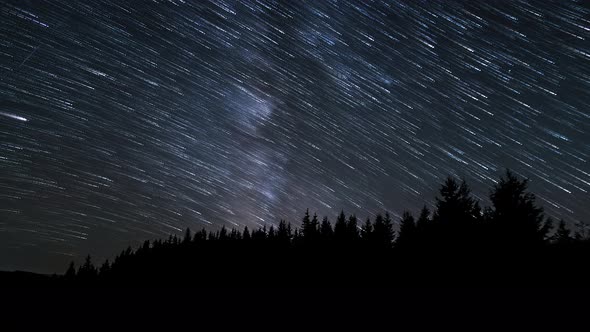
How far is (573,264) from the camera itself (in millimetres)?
16828

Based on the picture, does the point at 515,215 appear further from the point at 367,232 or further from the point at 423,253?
the point at 367,232

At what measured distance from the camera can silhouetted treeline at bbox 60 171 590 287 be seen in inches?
690

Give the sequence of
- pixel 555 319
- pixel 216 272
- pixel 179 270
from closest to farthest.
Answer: pixel 555 319 < pixel 216 272 < pixel 179 270

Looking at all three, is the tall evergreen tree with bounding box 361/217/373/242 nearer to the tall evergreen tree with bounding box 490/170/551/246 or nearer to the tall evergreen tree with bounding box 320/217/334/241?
the tall evergreen tree with bounding box 320/217/334/241

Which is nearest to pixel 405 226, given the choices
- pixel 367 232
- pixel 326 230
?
pixel 367 232

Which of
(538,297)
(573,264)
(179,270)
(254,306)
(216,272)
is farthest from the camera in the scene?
(179,270)

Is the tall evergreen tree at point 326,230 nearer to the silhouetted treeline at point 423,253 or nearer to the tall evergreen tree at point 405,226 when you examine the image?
the silhouetted treeline at point 423,253

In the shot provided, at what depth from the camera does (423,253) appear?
74.5ft

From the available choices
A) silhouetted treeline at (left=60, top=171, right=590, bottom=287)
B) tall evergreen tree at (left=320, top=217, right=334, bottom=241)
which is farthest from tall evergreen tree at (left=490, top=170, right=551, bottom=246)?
tall evergreen tree at (left=320, top=217, right=334, bottom=241)

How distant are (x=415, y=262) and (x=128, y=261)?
8114 centimetres

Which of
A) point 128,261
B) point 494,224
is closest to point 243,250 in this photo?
point 128,261

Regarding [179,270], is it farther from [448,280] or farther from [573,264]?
[573,264]

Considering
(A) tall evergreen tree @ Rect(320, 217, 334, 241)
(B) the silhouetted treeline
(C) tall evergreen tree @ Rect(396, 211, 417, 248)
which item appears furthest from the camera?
(A) tall evergreen tree @ Rect(320, 217, 334, 241)

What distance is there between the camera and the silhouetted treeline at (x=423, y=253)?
17.5 m
